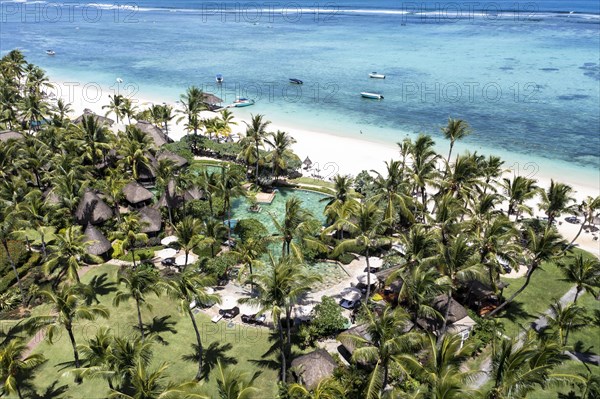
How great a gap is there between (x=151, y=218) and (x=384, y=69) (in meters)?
79.0

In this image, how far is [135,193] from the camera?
41.8m

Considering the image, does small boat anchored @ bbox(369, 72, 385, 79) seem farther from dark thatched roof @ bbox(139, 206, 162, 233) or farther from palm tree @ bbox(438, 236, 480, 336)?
palm tree @ bbox(438, 236, 480, 336)

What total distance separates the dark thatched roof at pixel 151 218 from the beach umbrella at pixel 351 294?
1765 centimetres

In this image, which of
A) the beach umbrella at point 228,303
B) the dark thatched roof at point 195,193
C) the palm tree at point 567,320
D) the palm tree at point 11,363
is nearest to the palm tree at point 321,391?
the beach umbrella at point 228,303

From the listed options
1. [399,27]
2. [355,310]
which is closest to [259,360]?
[355,310]

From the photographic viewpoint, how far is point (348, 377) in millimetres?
23844

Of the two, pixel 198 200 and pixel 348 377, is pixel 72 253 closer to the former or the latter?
pixel 198 200

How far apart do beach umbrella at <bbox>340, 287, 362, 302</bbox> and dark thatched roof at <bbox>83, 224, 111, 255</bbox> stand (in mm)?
19771

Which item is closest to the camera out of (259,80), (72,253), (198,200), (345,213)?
(72,253)

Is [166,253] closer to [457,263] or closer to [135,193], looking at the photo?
[135,193]

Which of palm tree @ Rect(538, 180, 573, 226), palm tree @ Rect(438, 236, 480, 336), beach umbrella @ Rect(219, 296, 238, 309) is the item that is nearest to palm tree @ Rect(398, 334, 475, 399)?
palm tree @ Rect(438, 236, 480, 336)

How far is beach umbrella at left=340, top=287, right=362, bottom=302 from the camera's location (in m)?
30.8

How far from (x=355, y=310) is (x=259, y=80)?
73.7 meters

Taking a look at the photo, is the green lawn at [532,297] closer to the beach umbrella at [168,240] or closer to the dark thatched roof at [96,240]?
the beach umbrella at [168,240]
